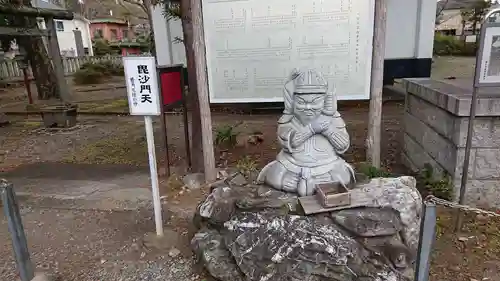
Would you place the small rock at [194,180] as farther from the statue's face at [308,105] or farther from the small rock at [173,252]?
the statue's face at [308,105]

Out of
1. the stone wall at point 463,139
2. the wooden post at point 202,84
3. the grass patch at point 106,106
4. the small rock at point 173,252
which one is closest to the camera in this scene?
the small rock at point 173,252

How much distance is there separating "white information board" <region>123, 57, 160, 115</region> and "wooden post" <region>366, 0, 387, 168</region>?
235 centimetres

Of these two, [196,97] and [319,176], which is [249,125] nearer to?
[196,97]

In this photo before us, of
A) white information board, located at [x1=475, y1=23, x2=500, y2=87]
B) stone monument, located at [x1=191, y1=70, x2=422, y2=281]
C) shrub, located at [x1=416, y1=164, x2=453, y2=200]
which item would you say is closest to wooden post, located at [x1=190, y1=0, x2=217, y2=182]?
stone monument, located at [x1=191, y1=70, x2=422, y2=281]

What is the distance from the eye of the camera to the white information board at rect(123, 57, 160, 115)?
128 inches

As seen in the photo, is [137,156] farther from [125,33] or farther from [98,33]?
[125,33]

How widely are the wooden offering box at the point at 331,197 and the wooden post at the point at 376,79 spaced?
1.63 meters

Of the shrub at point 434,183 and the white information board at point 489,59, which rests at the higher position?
the white information board at point 489,59

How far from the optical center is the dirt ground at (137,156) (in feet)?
10.2

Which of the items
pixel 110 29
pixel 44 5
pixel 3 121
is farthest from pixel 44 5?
pixel 110 29

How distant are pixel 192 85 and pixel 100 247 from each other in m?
2.23

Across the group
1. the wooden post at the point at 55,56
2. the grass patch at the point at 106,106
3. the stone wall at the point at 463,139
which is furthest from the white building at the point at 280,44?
the grass patch at the point at 106,106

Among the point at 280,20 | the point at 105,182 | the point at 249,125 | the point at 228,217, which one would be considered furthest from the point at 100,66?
the point at 228,217

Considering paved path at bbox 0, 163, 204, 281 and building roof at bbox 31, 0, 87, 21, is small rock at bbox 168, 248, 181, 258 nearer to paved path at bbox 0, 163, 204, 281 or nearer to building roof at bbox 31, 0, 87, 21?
paved path at bbox 0, 163, 204, 281
